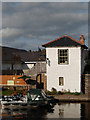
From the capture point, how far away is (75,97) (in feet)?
78.3

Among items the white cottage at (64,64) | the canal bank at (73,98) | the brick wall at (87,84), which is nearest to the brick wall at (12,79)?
the white cottage at (64,64)

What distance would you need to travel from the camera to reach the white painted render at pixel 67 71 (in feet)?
85.9

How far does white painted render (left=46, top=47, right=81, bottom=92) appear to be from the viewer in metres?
26.2

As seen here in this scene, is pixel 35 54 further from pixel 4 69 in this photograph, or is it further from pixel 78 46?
pixel 78 46

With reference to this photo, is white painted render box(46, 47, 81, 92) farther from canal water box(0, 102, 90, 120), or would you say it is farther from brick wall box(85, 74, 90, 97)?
canal water box(0, 102, 90, 120)

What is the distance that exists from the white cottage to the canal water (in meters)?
5.70

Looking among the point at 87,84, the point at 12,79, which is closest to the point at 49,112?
the point at 87,84

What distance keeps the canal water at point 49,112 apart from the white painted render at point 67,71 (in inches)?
220

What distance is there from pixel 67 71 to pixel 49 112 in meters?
9.25

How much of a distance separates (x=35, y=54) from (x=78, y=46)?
21.8 m

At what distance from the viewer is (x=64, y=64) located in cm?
2644

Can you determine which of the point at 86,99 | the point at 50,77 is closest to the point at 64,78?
the point at 50,77

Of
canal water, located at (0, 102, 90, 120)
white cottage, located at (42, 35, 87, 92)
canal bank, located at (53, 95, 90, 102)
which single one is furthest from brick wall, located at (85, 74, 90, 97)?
canal water, located at (0, 102, 90, 120)

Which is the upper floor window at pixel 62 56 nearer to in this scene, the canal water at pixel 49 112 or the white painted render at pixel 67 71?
the white painted render at pixel 67 71
